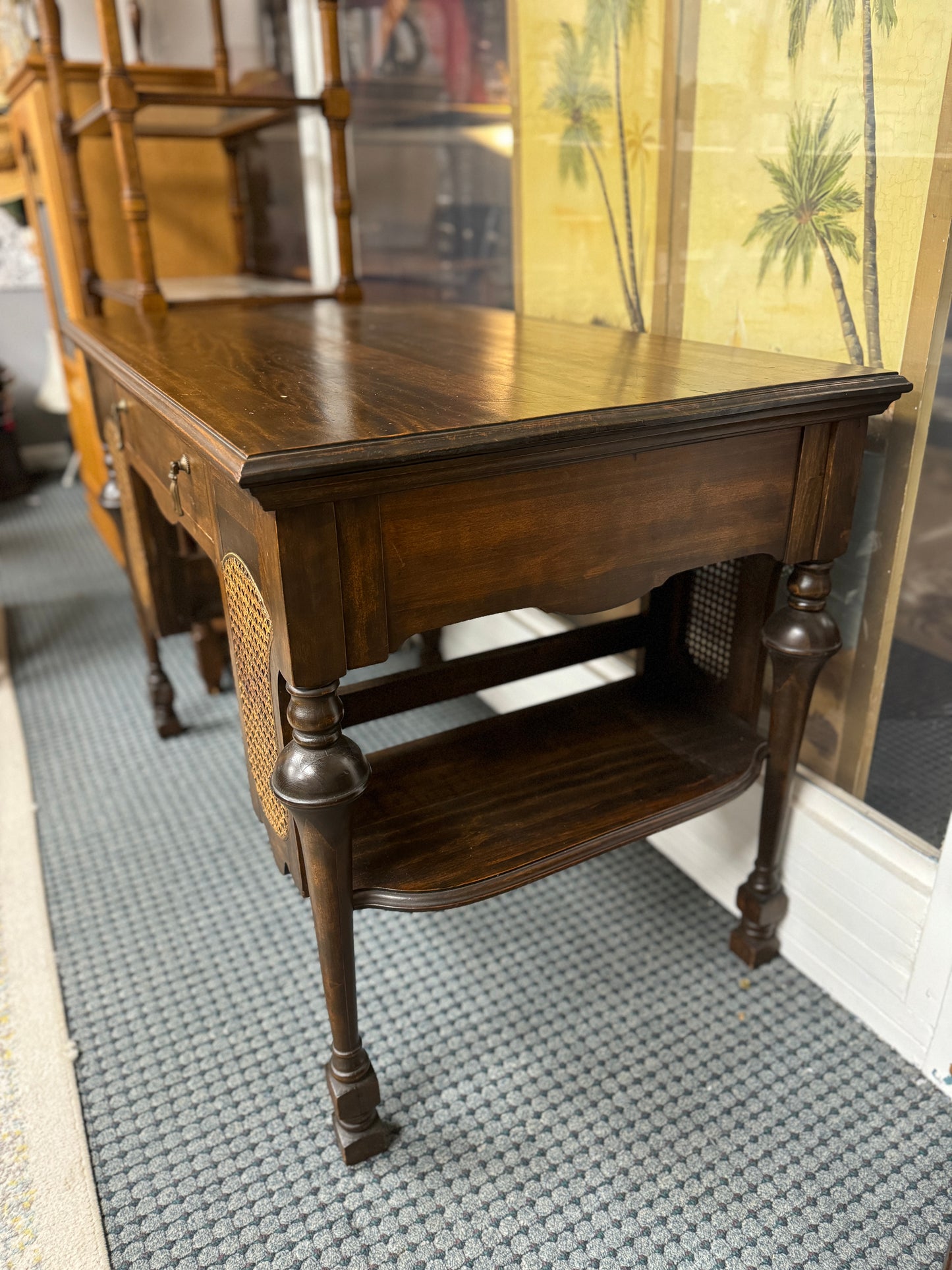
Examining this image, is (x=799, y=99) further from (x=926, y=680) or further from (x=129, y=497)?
(x=129, y=497)

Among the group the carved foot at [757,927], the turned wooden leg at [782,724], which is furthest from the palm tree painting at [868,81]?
the carved foot at [757,927]

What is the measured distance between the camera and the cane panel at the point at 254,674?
0.99 m

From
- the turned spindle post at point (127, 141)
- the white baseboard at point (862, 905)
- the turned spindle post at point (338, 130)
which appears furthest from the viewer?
the turned spindle post at point (338, 130)

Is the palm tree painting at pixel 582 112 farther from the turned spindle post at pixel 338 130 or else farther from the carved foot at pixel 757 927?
the carved foot at pixel 757 927

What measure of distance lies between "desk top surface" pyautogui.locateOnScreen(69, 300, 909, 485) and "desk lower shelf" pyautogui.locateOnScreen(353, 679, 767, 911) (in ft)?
1.59

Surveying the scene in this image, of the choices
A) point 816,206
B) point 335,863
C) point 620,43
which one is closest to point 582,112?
point 620,43

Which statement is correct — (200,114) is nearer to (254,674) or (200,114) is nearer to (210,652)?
(210,652)

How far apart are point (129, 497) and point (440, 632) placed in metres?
0.79

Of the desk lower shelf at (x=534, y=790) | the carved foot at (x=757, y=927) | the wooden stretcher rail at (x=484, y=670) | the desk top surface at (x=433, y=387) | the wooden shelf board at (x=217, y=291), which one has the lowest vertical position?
the carved foot at (x=757, y=927)

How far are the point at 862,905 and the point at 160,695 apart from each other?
148cm

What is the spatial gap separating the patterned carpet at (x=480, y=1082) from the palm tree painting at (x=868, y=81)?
94 cm

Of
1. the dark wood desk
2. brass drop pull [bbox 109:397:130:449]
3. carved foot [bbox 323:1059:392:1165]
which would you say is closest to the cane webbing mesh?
the dark wood desk

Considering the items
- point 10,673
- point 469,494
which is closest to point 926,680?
point 469,494

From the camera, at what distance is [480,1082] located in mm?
1253
